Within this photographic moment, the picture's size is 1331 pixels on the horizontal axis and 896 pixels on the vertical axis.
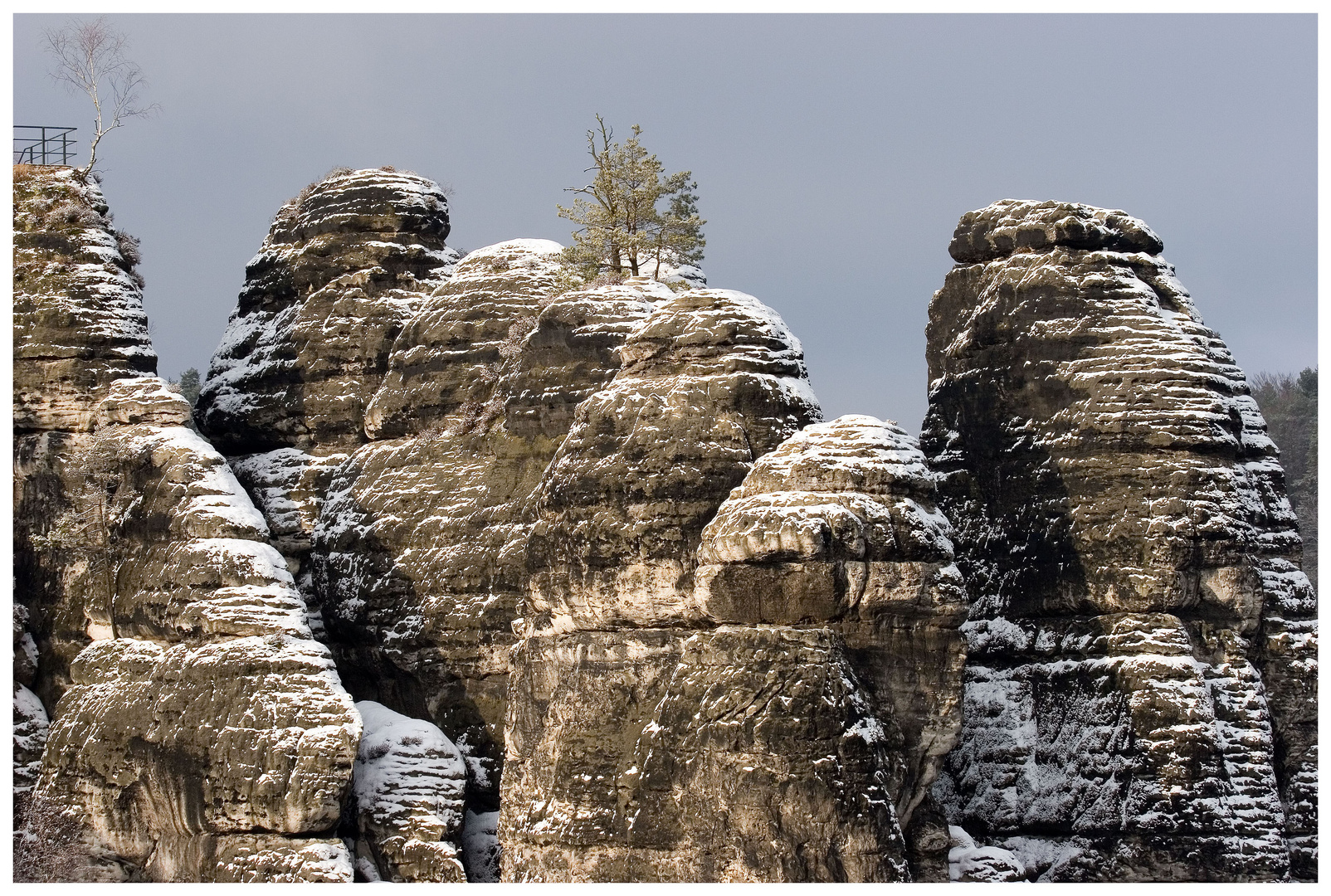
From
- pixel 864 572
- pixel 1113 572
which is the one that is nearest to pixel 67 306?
pixel 864 572

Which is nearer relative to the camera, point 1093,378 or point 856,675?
point 856,675

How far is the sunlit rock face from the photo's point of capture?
129 feet

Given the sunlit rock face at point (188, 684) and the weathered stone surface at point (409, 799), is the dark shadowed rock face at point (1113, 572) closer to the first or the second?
the weathered stone surface at point (409, 799)

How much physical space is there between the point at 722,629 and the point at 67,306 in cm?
Answer: 1598

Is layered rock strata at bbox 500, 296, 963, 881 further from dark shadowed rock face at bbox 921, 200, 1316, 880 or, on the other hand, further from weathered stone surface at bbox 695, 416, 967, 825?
dark shadowed rock face at bbox 921, 200, 1316, 880

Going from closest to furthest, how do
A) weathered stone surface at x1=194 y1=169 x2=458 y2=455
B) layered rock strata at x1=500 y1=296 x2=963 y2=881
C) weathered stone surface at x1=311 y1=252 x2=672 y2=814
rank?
layered rock strata at x1=500 y1=296 x2=963 y2=881
weathered stone surface at x1=311 y1=252 x2=672 y2=814
weathered stone surface at x1=194 y1=169 x2=458 y2=455

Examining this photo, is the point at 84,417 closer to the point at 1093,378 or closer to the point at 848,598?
the point at 848,598

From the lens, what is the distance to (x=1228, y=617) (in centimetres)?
4319

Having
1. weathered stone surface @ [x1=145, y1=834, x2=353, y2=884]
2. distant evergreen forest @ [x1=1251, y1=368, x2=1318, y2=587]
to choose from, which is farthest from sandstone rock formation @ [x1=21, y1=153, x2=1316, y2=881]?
distant evergreen forest @ [x1=1251, y1=368, x2=1318, y2=587]

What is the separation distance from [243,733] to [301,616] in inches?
101

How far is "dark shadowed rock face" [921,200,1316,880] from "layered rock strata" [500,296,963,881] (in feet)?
17.9

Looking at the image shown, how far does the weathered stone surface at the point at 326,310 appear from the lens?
163 feet

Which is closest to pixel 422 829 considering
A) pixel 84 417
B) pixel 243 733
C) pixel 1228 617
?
pixel 243 733

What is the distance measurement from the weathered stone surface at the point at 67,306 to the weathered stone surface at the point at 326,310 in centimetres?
356
